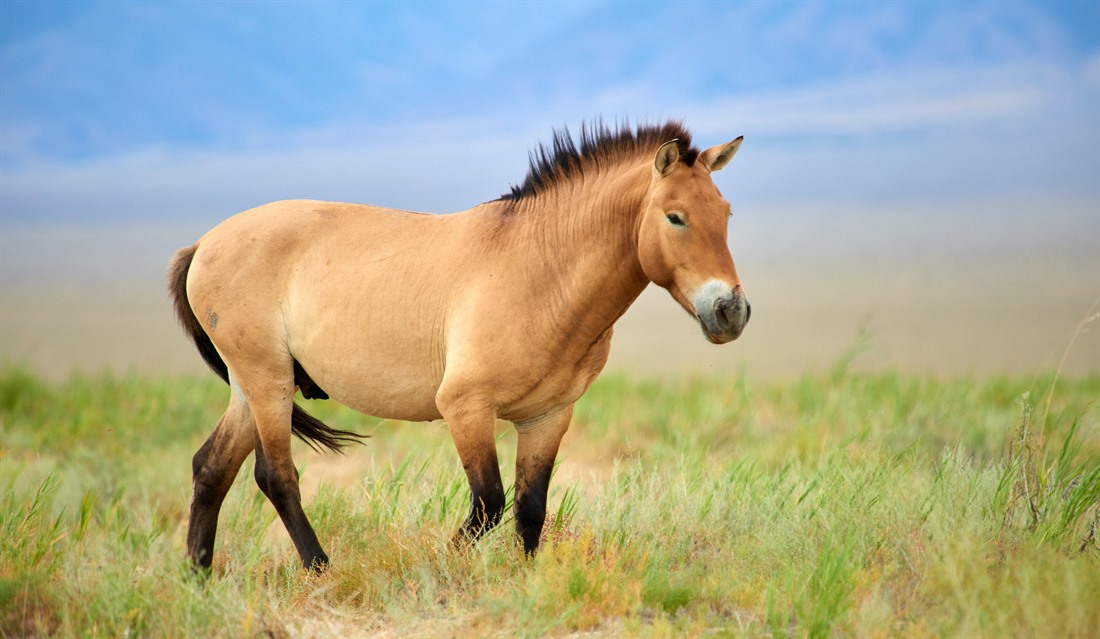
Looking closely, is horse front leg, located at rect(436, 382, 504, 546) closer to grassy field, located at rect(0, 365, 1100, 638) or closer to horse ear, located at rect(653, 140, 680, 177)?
grassy field, located at rect(0, 365, 1100, 638)

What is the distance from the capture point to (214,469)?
5703 mm

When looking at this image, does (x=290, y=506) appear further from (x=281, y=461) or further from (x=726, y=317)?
(x=726, y=317)

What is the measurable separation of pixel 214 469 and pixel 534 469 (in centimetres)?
199

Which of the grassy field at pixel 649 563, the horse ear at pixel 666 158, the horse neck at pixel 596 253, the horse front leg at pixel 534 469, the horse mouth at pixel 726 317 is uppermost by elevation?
the horse ear at pixel 666 158

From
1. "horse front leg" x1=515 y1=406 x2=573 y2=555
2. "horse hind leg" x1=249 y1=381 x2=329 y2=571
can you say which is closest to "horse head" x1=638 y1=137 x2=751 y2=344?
"horse front leg" x1=515 y1=406 x2=573 y2=555

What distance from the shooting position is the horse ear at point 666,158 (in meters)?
4.54

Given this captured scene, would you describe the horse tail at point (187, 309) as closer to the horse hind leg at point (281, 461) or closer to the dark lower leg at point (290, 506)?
the horse hind leg at point (281, 461)

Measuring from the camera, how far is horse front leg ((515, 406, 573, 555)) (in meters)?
5.16

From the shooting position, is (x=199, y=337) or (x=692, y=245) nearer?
(x=692, y=245)

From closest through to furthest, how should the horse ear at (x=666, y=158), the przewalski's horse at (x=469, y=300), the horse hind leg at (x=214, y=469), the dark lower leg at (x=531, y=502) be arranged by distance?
the horse ear at (x=666, y=158)
the przewalski's horse at (x=469, y=300)
the dark lower leg at (x=531, y=502)
the horse hind leg at (x=214, y=469)

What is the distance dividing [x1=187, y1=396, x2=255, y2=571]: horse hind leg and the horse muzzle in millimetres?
2899

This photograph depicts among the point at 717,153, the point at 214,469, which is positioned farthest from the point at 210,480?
the point at 717,153

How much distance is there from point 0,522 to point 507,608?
3.32 meters

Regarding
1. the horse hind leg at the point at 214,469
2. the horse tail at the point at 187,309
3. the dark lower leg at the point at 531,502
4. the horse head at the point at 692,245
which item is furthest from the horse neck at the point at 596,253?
the horse tail at the point at 187,309
